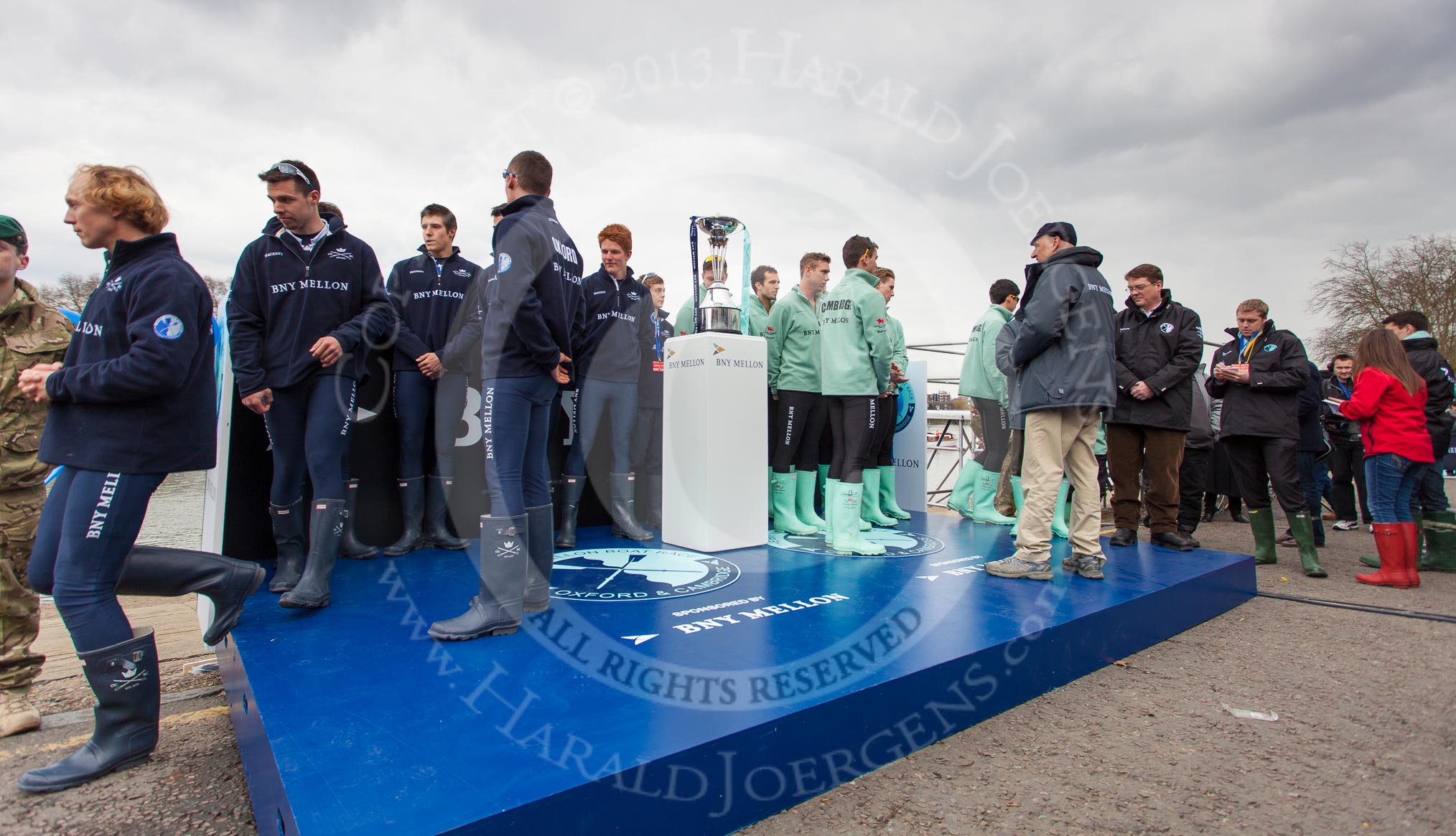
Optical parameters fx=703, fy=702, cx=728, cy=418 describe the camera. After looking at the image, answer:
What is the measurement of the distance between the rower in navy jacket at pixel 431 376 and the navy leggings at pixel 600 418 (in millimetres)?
723

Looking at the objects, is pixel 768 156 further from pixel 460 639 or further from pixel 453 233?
pixel 460 639

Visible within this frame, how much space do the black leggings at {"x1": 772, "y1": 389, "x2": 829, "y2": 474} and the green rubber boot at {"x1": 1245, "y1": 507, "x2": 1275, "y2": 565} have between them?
3133mm

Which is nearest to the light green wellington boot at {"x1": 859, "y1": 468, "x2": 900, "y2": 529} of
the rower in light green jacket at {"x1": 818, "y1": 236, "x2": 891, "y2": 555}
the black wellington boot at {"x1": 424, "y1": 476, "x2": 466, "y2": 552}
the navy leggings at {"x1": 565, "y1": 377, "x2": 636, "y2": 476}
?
the rower in light green jacket at {"x1": 818, "y1": 236, "x2": 891, "y2": 555}

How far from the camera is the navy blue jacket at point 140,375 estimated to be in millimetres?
1908

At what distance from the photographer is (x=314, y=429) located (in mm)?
2926

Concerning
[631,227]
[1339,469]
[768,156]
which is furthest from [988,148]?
[1339,469]

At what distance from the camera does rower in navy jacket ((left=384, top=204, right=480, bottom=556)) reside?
3959mm

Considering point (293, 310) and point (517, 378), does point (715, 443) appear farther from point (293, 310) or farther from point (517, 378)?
point (293, 310)

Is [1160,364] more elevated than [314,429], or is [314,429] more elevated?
[1160,364]

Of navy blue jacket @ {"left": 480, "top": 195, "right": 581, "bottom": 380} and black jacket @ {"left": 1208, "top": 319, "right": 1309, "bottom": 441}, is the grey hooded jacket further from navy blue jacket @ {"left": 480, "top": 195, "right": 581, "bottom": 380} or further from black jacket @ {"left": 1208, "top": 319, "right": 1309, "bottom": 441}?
navy blue jacket @ {"left": 480, "top": 195, "right": 581, "bottom": 380}

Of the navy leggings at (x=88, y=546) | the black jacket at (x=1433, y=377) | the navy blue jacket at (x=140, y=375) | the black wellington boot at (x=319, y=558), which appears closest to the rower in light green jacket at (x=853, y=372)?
the black wellington boot at (x=319, y=558)

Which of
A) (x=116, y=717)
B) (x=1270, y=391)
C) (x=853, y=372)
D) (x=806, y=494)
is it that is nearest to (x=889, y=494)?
(x=806, y=494)

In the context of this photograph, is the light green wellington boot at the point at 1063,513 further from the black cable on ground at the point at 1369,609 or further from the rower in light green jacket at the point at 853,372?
the rower in light green jacket at the point at 853,372

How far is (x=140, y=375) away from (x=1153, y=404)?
16.8 ft
